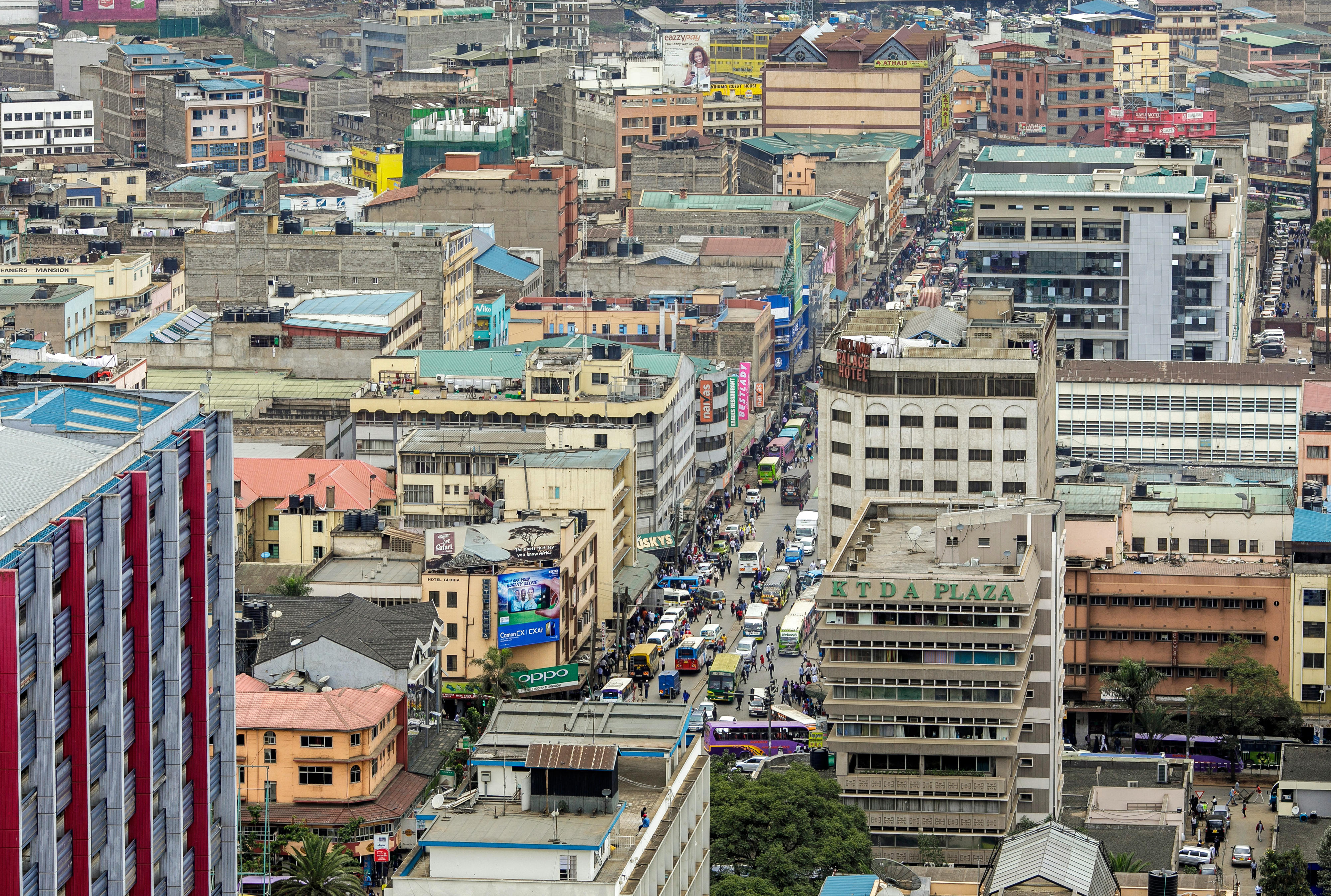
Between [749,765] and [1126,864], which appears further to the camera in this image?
[749,765]

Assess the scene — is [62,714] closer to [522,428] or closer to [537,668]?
[537,668]

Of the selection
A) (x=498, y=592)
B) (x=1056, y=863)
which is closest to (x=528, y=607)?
(x=498, y=592)

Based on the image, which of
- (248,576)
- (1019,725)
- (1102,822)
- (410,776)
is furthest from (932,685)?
(248,576)

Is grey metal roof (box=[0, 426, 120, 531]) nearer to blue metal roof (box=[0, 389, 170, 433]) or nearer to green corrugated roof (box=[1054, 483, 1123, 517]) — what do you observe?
blue metal roof (box=[0, 389, 170, 433])

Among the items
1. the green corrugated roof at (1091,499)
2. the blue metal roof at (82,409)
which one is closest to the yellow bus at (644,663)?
the green corrugated roof at (1091,499)

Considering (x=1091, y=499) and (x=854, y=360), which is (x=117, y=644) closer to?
(x=854, y=360)

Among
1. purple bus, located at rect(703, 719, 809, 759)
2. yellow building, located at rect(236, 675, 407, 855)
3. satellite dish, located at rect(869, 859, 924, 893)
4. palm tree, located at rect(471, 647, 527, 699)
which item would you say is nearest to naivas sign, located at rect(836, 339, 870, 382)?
purple bus, located at rect(703, 719, 809, 759)
